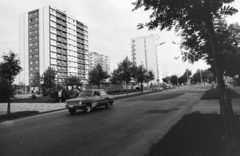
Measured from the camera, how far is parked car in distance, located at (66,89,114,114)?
11.0 meters

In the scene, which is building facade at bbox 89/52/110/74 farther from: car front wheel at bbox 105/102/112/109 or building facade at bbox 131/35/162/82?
car front wheel at bbox 105/102/112/109

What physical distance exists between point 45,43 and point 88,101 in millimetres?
65812

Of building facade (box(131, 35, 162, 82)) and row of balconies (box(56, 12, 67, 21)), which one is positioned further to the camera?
building facade (box(131, 35, 162, 82))

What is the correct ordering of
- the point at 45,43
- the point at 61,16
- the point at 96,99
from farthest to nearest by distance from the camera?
the point at 61,16 < the point at 45,43 < the point at 96,99

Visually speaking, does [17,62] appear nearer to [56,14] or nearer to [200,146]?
[200,146]

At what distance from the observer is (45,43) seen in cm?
6850

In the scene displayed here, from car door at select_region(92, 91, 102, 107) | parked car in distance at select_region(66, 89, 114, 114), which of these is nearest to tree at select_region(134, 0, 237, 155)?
parked car in distance at select_region(66, 89, 114, 114)

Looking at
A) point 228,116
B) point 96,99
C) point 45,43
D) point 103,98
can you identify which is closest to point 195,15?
point 228,116

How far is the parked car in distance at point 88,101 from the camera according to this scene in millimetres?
10961

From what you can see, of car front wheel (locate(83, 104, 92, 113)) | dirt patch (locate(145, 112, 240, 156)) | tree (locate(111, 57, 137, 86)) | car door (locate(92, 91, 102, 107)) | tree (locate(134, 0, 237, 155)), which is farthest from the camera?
tree (locate(111, 57, 137, 86))

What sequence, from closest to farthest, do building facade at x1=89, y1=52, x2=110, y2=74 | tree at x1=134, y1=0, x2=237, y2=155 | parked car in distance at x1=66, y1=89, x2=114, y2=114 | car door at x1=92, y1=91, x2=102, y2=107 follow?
tree at x1=134, y1=0, x2=237, y2=155 < parked car in distance at x1=66, y1=89, x2=114, y2=114 < car door at x1=92, y1=91, x2=102, y2=107 < building facade at x1=89, y1=52, x2=110, y2=74

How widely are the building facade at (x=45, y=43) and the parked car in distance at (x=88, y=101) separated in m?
58.1

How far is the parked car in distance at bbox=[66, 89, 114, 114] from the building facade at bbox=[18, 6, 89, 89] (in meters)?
58.1

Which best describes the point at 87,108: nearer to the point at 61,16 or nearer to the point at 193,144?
the point at 193,144
